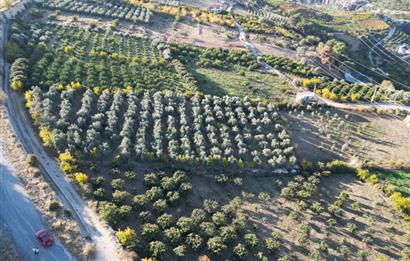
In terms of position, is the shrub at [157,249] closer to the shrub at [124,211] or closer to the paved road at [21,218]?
the shrub at [124,211]

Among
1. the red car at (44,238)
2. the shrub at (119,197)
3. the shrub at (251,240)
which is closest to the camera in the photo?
the red car at (44,238)

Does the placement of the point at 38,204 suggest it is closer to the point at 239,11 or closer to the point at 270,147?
the point at 270,147

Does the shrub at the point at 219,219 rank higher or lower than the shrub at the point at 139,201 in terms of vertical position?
lower

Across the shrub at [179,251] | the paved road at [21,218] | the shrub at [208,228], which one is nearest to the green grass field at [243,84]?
the shrub at [208,228]

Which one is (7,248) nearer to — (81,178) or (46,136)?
(81,178)

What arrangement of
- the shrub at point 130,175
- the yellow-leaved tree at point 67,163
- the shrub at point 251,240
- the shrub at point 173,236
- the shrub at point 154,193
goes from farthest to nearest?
1. the shrub at point 130,175
2. the yellow-leaved tree at point 67,163
3. the shrub at point 154,193
4. the shrub at point 251,240
5. the shrub at point 173,236

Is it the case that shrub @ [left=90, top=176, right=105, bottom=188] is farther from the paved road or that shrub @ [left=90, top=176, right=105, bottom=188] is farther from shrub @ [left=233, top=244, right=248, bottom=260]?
shrub @ [left=233, top=244, right=248, bottom=260]

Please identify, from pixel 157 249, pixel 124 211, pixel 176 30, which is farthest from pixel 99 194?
pixel 176 30
